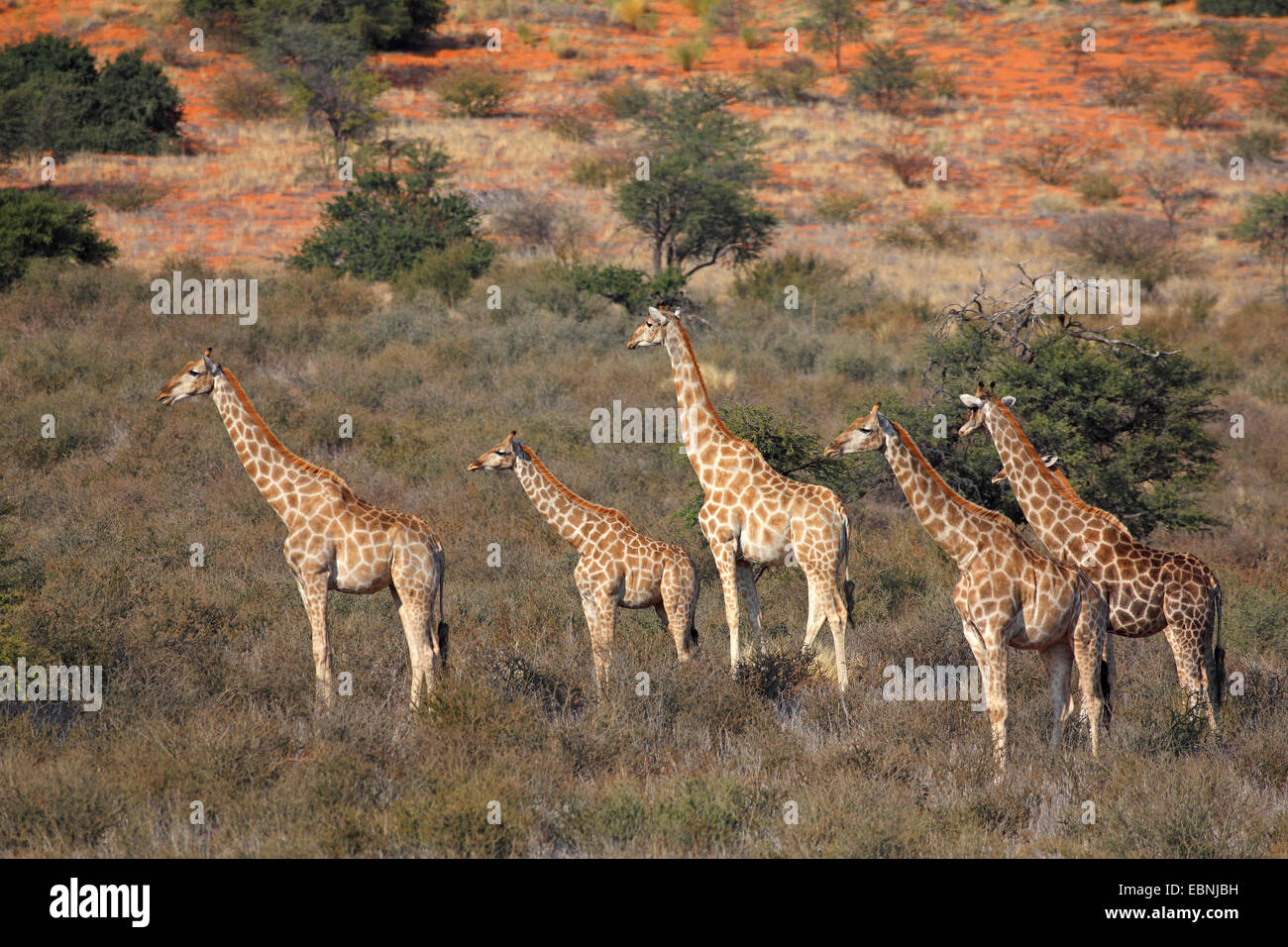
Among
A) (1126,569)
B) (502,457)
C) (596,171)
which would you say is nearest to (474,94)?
(596,171)

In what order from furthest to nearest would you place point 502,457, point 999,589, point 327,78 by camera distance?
point 327,78 → point 502,457 → point 999,589

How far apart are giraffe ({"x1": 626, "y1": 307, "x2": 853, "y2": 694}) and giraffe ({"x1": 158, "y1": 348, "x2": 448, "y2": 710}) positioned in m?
2.28

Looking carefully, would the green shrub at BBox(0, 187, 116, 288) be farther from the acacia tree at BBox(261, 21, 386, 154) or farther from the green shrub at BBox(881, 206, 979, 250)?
the green shrub at BBox(881, 206, 979, 250)

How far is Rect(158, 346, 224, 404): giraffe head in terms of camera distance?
8.58 meters

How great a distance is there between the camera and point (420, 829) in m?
6.61

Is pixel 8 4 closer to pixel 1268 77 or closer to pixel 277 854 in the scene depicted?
pixel 1268 77

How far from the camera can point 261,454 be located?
859cm

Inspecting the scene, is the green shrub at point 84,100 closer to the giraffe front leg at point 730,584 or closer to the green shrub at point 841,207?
the green shrub at point 841,207

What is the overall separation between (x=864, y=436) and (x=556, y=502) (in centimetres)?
259

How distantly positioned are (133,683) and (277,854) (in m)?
2.86

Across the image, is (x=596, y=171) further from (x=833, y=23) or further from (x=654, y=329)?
(x=654, y=329)

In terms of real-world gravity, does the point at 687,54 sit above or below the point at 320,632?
above

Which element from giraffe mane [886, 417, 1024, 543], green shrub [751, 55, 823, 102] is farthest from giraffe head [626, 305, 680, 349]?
green shrub [751, 55, 823, 102]

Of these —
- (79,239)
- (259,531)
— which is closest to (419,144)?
(79,239)
